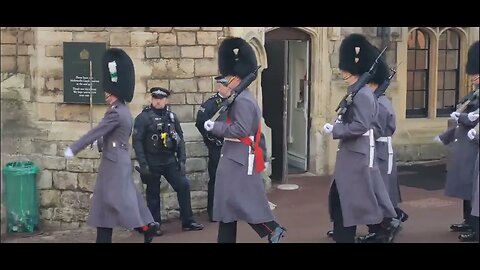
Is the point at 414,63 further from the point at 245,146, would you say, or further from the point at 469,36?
the point at 245,146

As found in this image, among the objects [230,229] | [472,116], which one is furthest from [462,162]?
[230,229]

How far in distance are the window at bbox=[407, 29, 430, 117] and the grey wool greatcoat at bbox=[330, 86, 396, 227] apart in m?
5.56

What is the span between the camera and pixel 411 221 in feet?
28.9

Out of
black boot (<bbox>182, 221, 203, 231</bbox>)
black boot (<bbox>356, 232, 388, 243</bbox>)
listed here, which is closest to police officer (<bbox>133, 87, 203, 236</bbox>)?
black boot (<bbox>182, 221, 203, 231</bbox>)

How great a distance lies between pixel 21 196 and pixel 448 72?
7551mm

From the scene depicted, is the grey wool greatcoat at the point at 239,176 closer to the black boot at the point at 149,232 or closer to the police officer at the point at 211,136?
the black boot at the point at 149,232

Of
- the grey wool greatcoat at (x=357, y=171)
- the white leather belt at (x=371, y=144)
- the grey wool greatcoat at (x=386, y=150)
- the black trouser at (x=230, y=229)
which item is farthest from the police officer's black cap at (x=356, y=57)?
the black trouser at (x=230, y=229)

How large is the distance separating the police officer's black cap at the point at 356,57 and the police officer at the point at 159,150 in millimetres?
→ 2017

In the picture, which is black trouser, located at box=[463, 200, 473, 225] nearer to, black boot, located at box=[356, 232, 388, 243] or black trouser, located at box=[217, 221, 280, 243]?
black boot, located at box=[356, 232, 388, 243]

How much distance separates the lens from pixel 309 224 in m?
8.66

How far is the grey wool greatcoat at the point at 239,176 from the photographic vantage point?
22.6 feet

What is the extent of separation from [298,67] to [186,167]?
132 inches

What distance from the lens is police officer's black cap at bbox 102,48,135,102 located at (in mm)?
7000

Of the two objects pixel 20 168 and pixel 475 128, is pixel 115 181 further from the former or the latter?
pixel 475 128
